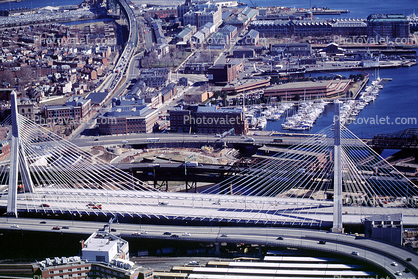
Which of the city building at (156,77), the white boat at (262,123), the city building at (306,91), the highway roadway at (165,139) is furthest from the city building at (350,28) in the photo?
the highway roadway at (165,139)

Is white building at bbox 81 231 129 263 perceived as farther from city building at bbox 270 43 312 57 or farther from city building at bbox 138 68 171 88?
city building at bbox 270 43 312 57

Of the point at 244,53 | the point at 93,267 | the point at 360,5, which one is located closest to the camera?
the point at 93,267

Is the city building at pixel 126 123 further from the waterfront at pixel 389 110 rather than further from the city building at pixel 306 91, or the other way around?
the city building at pixel 306 91

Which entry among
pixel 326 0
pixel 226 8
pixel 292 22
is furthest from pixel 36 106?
pixel 326 0

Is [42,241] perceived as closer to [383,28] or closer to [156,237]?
[156,237]

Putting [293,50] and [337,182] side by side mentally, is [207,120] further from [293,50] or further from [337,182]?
[293,50]

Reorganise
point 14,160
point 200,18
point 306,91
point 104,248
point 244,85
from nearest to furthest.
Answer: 1. point 104,248
2. point 14,160
3. point 306,91
4. point 244,85
5. point 200,18

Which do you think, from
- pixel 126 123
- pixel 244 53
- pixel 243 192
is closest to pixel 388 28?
pixel 244 53
